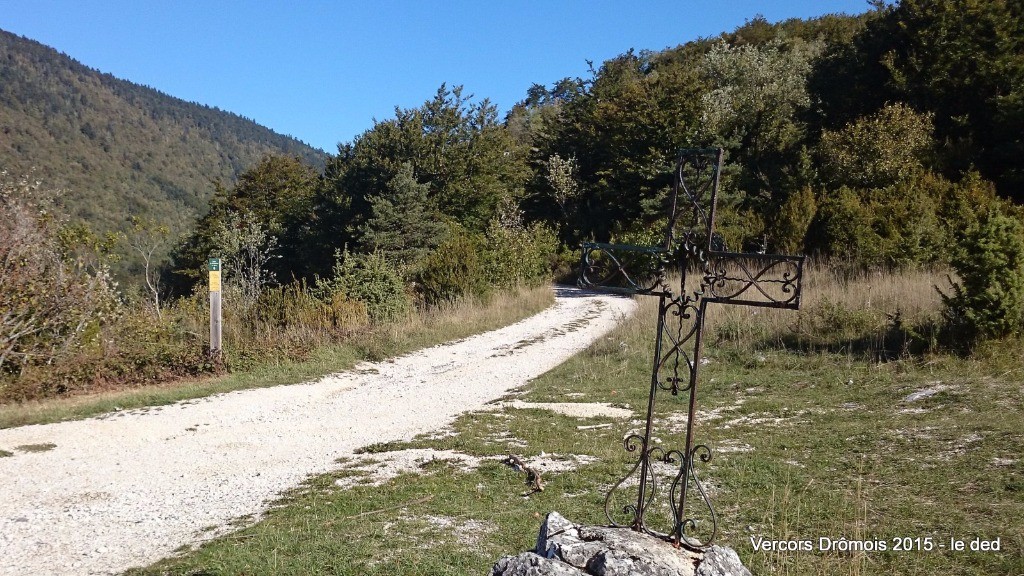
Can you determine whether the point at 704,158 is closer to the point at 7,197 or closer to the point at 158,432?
the point at 158,432

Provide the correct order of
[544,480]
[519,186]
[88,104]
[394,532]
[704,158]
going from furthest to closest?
[88,104] < [519,186] < [544,480] < [394,532] < [704,158]

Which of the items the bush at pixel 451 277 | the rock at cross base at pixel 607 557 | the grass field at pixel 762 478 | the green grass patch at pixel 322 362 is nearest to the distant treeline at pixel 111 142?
the bush at pixel 451 277

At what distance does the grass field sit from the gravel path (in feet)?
1.92

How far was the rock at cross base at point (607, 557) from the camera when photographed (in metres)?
2.74

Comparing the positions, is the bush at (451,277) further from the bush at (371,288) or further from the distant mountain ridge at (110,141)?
the distant mountain ridge at (110,141)

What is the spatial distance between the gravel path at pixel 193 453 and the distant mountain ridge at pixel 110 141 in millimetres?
38747

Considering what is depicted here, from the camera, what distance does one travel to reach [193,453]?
7.88 meters

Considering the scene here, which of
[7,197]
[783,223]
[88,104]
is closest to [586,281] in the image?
[7,197]

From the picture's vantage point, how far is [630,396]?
994 centimetres

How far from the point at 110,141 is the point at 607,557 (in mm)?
92460

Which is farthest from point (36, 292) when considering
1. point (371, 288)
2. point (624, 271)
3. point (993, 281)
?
point (993, 281)

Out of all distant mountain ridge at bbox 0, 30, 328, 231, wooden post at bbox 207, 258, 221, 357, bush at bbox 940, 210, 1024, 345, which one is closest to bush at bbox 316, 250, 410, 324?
wooden post at bbox 207, 258, 221, 357

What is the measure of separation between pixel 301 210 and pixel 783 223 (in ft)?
88.5

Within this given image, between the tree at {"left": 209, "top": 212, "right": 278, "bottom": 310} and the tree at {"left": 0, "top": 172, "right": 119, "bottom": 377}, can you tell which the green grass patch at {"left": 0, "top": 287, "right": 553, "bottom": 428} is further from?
the tree at {"left": 209, "top": 212, "right": 278, "bottom": 310}
